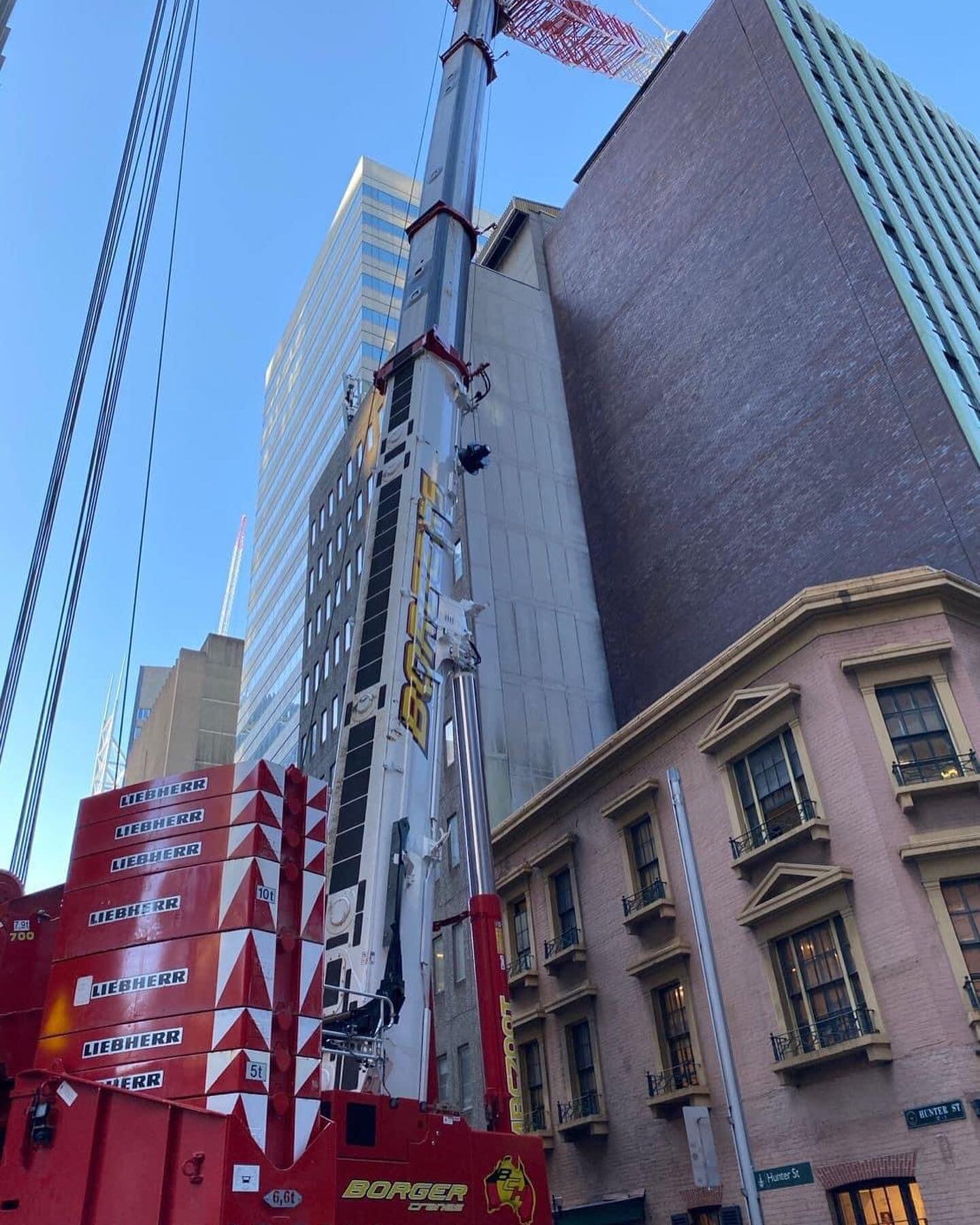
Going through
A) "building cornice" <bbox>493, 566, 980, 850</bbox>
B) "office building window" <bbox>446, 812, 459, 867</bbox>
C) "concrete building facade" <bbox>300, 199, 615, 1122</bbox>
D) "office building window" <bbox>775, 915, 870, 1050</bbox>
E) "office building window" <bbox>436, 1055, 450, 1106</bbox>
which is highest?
"concrete building facade" <bbox>300, 199, 615, 1122</bbox>

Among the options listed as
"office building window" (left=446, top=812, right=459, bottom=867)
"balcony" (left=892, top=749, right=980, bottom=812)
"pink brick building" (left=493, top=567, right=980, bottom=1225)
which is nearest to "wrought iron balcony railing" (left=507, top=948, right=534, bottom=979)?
"pink brick building" (left=493, top=567, right=980, bottom=1225)

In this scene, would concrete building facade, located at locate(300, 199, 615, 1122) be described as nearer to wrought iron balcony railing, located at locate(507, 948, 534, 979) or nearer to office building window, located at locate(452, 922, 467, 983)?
office building window, located at locate(452, 922, 467, 983)

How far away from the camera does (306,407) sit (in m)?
75.3

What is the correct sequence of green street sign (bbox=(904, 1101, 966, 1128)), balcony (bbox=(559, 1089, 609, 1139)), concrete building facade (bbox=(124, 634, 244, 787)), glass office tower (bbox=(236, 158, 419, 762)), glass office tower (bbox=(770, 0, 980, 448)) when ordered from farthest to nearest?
concrete building facade (bbox=(124, 634, 244, 787)) → glass office tower (bbox=(236, 158, 419, 762)) → glass office tower (bbox=(770, 0, 980, 448)) → balcony (bbox=(559, 1089, 609, 1139)) → green street sign (bbox=(904, 1101, 966, 1128))

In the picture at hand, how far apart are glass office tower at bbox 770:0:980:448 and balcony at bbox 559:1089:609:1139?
19.1 m

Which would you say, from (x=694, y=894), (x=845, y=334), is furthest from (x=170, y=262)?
(x=845, y=334)

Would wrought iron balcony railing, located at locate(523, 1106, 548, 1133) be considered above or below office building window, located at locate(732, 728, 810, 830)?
below

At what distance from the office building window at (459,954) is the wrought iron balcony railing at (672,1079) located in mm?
9250

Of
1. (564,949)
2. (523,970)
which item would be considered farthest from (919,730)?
(523,970)

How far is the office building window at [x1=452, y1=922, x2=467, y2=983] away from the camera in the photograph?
1197 inches

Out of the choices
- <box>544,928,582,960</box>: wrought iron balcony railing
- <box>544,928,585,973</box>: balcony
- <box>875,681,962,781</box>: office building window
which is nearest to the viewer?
<box>875,681,962,781</box>: office building window

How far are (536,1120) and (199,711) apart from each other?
82.7m

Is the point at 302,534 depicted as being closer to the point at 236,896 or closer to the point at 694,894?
the point at 694,894

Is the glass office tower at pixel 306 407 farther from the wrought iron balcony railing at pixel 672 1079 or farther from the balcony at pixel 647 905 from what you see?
the wrought iron balcony railing at pixel 672 1079
